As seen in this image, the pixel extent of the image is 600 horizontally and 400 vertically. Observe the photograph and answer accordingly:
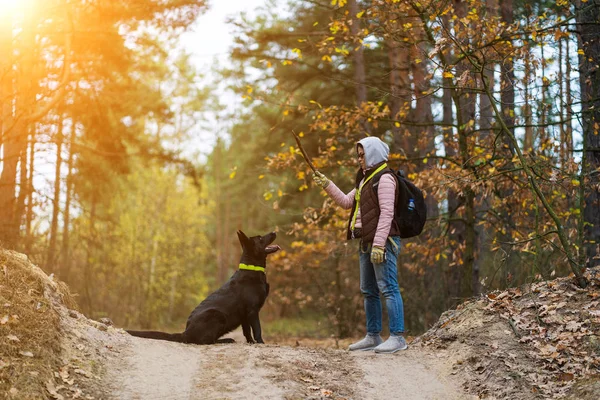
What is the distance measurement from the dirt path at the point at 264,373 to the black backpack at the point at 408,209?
5.09 feet

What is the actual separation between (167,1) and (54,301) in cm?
1006

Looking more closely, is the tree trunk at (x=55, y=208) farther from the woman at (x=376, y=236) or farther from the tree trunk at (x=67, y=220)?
the woman at (x=376, y=236)

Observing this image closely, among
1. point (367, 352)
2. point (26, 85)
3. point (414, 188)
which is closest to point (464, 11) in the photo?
point (414, 188)

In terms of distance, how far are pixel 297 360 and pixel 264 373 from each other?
2.25 ft

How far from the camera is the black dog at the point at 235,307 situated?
7938 millimetres

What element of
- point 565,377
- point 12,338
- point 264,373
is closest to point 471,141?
point 565,377

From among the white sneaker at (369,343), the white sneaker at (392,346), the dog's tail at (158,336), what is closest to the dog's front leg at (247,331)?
the dog's tail at (158,336)

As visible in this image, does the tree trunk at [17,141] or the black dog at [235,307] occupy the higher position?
the tree trunk at [17,141]

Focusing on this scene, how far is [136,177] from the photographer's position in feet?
95.5

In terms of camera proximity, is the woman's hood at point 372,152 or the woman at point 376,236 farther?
the woman's hood at point 372,152

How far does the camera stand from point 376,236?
287 inches

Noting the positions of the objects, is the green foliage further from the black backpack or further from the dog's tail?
the black backpack

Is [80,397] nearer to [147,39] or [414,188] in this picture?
[414,188]

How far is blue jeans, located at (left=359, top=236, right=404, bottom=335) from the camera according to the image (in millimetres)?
7438
